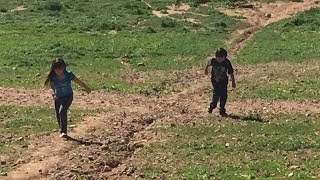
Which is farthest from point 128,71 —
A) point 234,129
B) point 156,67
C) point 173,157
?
point 173,157

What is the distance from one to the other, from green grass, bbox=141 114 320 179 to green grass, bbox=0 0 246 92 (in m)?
7.13

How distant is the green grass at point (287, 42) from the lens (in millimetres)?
29297

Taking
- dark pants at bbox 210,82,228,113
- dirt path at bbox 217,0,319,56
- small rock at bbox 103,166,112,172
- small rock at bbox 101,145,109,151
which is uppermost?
dark pants at bbox 210,82,228,113

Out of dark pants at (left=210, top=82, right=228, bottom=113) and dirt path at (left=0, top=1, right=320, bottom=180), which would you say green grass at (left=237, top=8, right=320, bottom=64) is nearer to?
dirt path at (left=0, top=1, right=320, bottom=180)

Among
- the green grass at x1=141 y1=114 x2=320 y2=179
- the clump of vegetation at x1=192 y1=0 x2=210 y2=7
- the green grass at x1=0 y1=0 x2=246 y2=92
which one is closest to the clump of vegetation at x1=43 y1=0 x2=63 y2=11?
the green grass at x1=0 y1=0 x2=246 y2=92

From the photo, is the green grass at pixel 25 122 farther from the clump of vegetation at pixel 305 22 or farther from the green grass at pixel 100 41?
the clump of vegetation at pixel 305 22

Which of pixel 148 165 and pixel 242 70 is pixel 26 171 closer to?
pixel 148 165

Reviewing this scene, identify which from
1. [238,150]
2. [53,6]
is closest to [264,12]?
[53,6]

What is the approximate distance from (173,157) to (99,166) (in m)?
1.61

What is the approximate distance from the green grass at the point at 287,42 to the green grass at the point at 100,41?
1.96 meters

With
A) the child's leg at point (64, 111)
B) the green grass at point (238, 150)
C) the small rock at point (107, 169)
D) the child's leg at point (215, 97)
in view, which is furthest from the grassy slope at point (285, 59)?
the small rock at point (107, 169)

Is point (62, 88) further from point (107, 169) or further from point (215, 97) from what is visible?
point (215, 97)

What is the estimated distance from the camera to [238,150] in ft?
49.3

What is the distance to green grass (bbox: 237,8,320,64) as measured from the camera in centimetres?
2930
